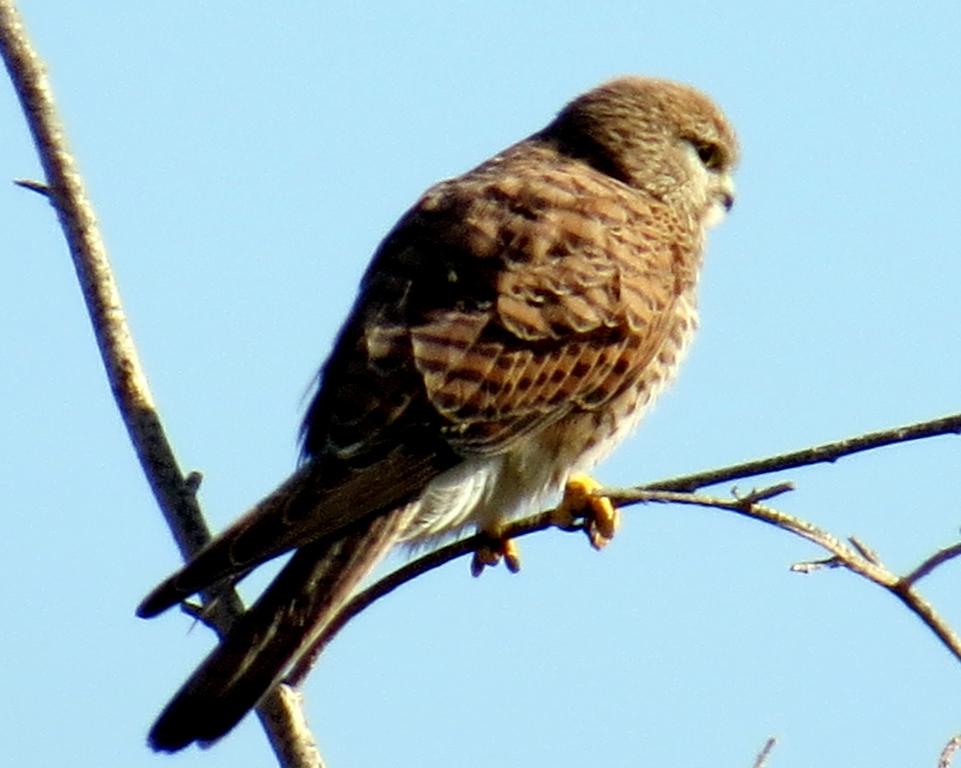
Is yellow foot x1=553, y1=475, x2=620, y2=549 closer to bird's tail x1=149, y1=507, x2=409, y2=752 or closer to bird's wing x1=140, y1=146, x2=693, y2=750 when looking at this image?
bird's wing x1=140, y1=146, x2=693, y2=750

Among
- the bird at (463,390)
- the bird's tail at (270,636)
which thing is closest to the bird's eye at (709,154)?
the bird at (463,390)

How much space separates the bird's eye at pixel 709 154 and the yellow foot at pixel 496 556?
1.47 m

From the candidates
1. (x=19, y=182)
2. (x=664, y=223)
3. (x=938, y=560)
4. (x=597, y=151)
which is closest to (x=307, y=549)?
(x=19, y=182)

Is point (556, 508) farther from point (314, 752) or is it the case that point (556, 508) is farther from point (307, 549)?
point (314, 752)

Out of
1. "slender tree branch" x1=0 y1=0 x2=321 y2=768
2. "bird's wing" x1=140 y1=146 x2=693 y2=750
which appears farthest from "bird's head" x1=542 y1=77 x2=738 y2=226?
"slender tree branch" x1=0 y1=0 x2=321 y2=768

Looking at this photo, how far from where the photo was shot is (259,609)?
348cm

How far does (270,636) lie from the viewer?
133 inches

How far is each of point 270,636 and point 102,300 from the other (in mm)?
649

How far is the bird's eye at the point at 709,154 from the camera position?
557 centimetres

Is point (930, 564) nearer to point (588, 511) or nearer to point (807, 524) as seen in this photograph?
point (807, 524)

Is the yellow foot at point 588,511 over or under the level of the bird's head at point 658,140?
under

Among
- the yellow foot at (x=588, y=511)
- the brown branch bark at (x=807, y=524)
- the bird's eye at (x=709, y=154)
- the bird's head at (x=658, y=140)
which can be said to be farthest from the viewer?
the bird's eye at (x=709, y=154)

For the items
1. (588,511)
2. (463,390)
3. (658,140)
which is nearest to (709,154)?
(658,140)

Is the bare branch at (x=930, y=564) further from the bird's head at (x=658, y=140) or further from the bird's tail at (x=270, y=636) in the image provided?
the bird's head at (x=658, y=140)
